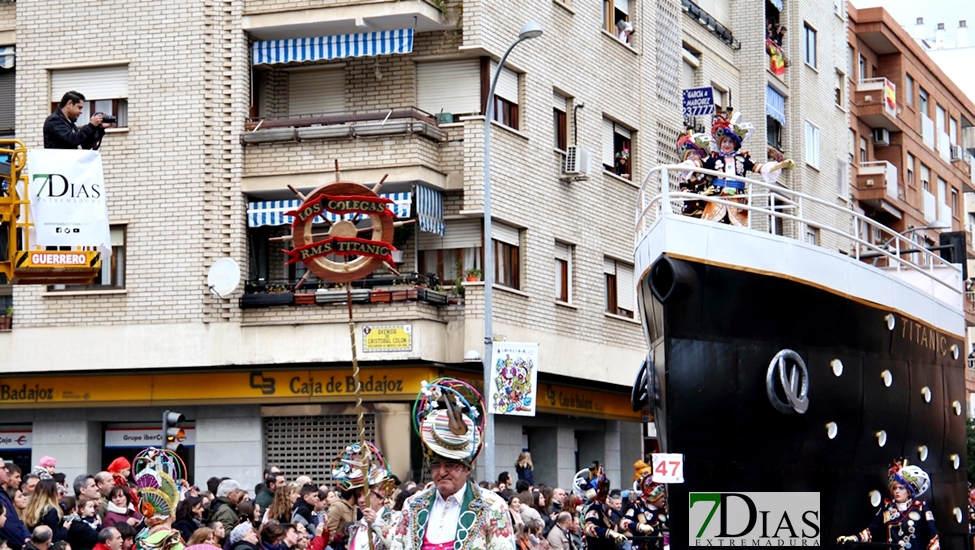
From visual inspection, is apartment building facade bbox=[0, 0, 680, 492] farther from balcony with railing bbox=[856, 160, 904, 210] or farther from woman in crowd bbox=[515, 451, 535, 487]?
balcony with railing bbox=[856, 160, 904, 210]

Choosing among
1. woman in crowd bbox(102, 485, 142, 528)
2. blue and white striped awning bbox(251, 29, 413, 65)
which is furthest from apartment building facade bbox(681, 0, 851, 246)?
woman in crowd bbox(102, 485, 142, 528)

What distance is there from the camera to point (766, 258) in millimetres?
16203

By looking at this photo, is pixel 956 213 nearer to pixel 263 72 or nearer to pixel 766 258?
pixel 263 72

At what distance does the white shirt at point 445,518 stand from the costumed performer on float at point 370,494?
354 mm

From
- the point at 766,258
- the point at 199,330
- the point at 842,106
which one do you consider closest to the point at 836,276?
the point at 766,258

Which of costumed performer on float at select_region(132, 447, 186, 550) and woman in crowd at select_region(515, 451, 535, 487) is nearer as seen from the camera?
costumed performer on float at select_region(132, 447, 186, 550)

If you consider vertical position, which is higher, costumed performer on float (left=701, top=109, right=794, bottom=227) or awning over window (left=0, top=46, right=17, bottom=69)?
awning over window (left=0, top=46, right=17, bottom=69)

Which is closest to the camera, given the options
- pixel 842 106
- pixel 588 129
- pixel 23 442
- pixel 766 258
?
pixel 766 258

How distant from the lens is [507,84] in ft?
99.2

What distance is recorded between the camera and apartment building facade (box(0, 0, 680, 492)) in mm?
28281

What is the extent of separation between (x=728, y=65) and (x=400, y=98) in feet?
48.9

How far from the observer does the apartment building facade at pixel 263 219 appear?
28.3 m

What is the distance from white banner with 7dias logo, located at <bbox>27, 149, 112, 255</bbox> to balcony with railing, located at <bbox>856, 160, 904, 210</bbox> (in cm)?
3803

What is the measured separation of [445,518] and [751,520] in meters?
6.37
